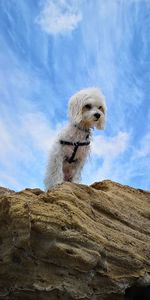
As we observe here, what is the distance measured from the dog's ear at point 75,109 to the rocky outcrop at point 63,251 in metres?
3.09

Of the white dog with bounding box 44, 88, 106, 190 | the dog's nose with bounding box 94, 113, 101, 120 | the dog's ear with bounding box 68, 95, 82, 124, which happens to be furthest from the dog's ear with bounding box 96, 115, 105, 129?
the dog's ear with bounding box 68, 95, 82, 124

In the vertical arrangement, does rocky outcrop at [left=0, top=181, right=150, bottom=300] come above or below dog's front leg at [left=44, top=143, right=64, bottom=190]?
below

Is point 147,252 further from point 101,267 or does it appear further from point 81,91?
point 81,91

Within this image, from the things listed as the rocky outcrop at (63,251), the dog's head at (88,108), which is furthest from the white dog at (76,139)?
the rocky outcrop at (63,251)

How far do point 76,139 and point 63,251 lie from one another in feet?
14.3

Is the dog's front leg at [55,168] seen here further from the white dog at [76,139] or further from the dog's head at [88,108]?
the dog's head at [88,108]

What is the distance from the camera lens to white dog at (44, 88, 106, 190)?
1189cm

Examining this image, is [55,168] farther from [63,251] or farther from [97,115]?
[63,251]

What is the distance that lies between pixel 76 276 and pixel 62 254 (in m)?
0.55

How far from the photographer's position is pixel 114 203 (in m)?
9.95

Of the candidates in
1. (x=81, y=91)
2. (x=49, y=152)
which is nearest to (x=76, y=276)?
(x=49, y=152)

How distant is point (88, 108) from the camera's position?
1234 centimetres

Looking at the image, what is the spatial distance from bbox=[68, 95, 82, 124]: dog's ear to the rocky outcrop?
309cm

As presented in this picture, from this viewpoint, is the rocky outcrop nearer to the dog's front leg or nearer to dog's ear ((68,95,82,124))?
the dog's front leg
